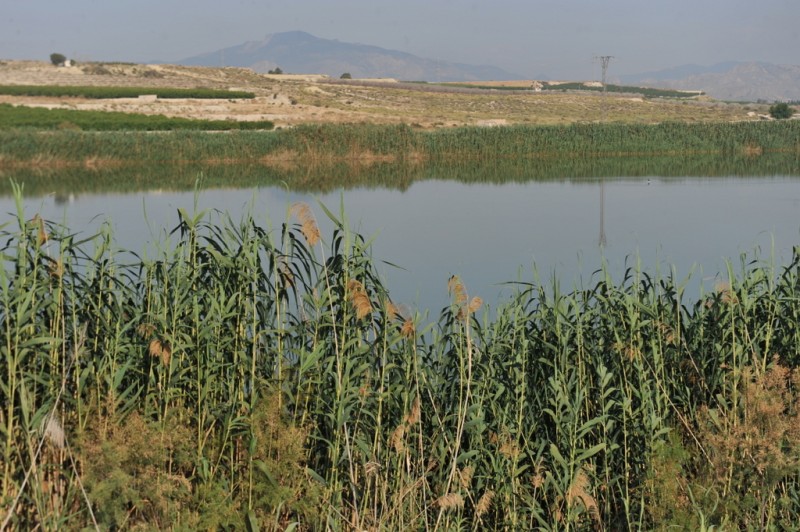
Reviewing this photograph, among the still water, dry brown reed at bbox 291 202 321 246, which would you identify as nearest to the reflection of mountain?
the still water

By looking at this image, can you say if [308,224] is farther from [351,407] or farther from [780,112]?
[780,112]

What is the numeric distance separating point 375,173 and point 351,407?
27.6m

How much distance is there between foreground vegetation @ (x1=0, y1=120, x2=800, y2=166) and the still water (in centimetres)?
791

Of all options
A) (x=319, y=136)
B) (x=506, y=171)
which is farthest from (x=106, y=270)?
(x=319, y=136)

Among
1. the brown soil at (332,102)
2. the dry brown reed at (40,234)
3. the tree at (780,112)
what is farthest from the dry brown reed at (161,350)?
the tree at (780,112)

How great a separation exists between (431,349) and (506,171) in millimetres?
28068

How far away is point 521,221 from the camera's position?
65.6 feet

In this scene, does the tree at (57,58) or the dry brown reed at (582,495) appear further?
the tree at (57,58)

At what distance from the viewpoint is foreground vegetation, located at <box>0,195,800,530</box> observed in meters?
4.42

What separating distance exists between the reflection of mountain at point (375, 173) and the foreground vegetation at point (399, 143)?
1.27 metres

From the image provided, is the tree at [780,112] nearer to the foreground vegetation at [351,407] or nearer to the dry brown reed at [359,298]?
the foreground vegetation at [351,407]

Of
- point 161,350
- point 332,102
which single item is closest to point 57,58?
point 332,102

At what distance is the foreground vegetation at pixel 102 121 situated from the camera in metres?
43.4

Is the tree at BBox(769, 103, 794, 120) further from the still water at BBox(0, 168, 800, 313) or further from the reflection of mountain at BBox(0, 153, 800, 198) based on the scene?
the still water at BBox(0, 168, 800, 313)
